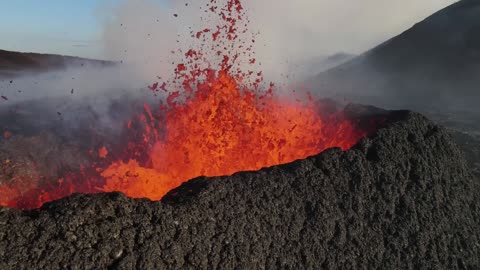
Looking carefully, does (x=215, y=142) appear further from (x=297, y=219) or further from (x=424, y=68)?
(x=424, y=68)

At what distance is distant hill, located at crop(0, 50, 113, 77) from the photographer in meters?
22.8

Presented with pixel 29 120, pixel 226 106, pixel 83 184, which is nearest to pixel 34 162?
pixel 83 184

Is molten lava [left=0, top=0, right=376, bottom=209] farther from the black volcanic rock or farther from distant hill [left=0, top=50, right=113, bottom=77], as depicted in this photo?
distant hill [left=0, top=50, right=113, bottom=77]

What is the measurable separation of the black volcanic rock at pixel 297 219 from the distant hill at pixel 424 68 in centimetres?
1835

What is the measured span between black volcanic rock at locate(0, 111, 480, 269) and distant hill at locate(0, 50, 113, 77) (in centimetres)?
2136

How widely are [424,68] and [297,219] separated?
101 feet

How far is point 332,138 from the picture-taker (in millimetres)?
4906

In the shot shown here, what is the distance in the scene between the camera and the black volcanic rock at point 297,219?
249cm

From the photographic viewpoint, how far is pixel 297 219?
3.33 metres

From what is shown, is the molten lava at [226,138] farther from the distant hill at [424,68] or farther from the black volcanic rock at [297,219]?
the distant hill at [424,68]

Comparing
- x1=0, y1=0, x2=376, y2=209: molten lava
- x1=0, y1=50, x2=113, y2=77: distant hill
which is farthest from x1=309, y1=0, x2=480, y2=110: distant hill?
x1=0, y1=0, x2=376, y2=209: molten lava

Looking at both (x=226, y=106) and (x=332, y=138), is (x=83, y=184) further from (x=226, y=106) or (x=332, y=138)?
(x=332, y=138)

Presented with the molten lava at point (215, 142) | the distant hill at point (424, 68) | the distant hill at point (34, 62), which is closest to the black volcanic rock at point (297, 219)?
the molten lava at point (215, 142)

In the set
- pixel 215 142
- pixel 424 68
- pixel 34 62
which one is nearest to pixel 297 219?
pixel 215 142
